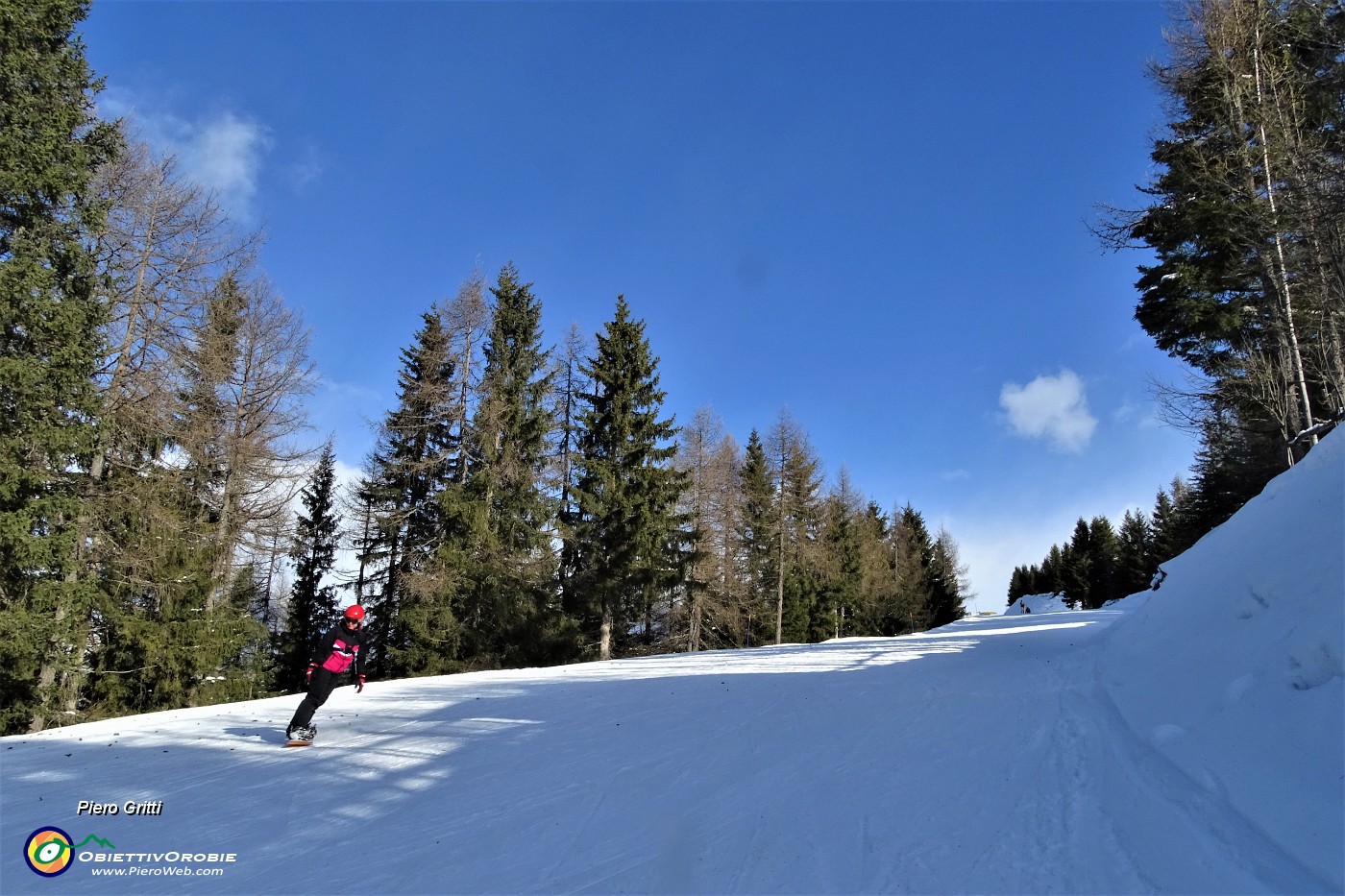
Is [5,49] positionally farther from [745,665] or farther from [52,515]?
[745,665]

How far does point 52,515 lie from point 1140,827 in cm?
1774

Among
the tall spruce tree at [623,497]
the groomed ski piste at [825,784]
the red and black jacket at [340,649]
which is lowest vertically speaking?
the groomed ski piste at [825,784]

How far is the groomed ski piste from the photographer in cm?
383

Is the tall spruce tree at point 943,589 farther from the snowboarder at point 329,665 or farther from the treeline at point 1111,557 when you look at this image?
the snowboarder at point 329,665

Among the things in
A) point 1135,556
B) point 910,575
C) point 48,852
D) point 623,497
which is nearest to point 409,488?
point 623,497

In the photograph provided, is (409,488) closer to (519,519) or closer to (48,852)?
(519,519)

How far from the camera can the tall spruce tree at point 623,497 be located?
22719 millimetres

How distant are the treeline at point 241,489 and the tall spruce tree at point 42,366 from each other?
0.16 ft

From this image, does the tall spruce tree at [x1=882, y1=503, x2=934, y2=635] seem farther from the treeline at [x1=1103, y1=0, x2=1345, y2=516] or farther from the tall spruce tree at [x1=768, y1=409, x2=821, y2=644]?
the treeline at [x1=1103, y1=0, x2=1345, y2=516]

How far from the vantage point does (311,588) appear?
1081 inches

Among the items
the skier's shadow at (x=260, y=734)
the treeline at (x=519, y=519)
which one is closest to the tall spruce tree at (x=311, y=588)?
the treeline at (x=519, y=519)

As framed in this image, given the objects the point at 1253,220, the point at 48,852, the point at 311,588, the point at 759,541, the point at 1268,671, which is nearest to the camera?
the point at 1268,671

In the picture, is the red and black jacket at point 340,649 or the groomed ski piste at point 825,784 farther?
the red and black jacket at point 340,649

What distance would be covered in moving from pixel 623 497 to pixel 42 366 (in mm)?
15491
